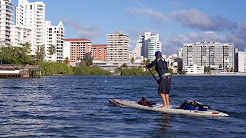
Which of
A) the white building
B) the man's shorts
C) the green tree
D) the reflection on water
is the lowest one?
the reflection on water

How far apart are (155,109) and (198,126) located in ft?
15.9

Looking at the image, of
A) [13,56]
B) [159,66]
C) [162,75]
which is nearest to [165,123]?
[162,75]

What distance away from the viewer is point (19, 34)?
187125 millimetres

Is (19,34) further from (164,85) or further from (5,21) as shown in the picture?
(164,85)

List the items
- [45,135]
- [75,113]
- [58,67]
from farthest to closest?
[58,67]
[75,113]
[45,135]

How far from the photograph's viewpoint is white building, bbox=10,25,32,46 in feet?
584

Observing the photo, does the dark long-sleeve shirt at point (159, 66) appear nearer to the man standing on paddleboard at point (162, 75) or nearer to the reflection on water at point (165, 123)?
the man standing on paddleboard at point (162, 75)

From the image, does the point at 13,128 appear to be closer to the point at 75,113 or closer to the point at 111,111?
the point at 75,113

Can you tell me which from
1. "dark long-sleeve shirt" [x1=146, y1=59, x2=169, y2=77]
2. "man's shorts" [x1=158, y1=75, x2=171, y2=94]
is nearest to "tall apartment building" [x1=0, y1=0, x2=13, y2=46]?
"dark long-sleeve shirt" [x1=146, y1=59, x2=169, y2=77]

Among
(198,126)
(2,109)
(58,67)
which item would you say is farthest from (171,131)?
(58,67)

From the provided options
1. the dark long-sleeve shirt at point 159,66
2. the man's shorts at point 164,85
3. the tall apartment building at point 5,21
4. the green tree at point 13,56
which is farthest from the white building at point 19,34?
the man's shorts at point 164,85

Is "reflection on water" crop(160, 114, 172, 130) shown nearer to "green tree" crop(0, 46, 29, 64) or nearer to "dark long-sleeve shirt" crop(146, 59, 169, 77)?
"dark long-sleeve shirt" crop(146, 59, 169, 77)

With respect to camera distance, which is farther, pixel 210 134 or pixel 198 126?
pixel 198 126

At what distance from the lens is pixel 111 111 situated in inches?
845
